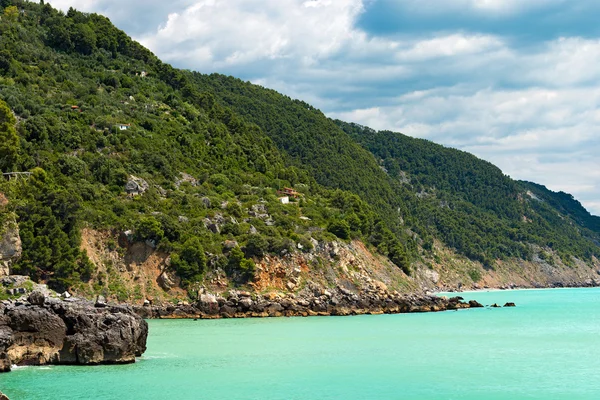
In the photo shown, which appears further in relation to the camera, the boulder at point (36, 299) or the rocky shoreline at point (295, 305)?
the rocky shoreline at point (295, 305)

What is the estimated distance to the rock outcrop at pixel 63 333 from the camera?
38438 mm

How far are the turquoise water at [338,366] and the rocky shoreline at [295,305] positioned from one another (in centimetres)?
599

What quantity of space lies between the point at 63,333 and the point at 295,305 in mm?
44028

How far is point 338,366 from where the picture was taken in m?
43.1

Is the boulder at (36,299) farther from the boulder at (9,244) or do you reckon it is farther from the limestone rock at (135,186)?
the limestone rock at (135,186)

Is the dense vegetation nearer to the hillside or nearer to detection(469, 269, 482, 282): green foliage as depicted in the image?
the hillside

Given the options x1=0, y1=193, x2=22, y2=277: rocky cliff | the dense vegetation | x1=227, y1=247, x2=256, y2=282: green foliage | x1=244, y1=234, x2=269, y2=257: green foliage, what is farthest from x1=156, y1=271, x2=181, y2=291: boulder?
x1=0, y1=193, x2=22, y2=277: rocky cliff

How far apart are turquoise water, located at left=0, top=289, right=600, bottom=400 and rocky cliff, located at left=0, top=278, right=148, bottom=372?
0.97 metres

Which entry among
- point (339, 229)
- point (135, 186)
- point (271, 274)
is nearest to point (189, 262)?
point (271, 274)

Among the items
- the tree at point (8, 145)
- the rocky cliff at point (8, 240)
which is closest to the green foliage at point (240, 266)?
the rocky cliff at point (8, 240)

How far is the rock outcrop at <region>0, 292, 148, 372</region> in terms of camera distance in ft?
126

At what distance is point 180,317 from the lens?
76188 millimetres

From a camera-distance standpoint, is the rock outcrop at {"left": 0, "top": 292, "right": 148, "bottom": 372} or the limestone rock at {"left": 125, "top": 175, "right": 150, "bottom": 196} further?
the limestone rock at {"left": 125, "top": 175, "right": 150, "bottom": 196}

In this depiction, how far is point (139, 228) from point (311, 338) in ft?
99.5
